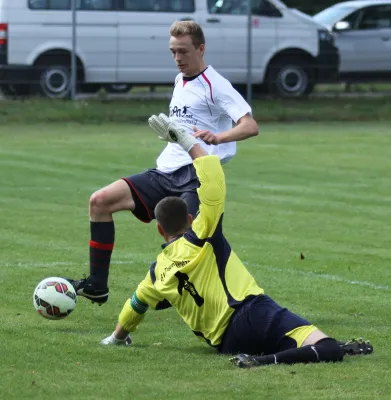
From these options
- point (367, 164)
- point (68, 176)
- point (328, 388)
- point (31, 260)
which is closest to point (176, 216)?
point (328, 388)

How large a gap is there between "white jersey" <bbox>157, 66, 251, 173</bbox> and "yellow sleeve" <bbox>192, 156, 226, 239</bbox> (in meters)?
1.36

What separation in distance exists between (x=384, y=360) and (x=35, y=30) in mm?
17832

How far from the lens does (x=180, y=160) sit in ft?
27.2

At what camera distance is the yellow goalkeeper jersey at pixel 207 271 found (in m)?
6.82

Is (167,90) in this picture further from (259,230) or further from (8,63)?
(259,230)

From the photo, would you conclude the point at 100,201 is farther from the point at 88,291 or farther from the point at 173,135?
the point at 173,135

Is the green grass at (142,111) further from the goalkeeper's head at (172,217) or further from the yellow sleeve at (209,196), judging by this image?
the yellow sleeve at (209,196)

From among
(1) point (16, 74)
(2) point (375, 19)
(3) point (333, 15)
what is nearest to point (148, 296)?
(1) point (16, 74)

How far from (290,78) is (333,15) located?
286 cm

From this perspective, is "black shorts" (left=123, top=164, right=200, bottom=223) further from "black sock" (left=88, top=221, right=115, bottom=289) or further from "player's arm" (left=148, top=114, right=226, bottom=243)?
"player's arm" (left=148, top=114, right=226, bottom=243)

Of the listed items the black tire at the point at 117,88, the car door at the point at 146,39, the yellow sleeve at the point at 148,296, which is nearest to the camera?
the yellow sleeve at the point at 148,296

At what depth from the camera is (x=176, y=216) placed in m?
6.90

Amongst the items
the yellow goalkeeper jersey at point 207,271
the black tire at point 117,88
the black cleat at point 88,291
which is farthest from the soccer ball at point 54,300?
the black tire at point 117,88

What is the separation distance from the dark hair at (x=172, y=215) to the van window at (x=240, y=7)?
1815 cm
